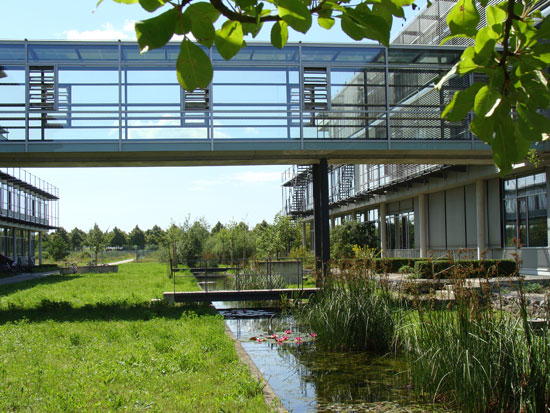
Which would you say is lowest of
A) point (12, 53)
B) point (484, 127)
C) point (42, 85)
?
point (484, 127)

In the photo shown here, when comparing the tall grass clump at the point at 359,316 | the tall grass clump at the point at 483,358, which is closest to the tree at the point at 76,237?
the tall grass clump at the point at 359,316

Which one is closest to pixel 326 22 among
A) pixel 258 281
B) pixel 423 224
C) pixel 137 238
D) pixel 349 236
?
pixel 258 281

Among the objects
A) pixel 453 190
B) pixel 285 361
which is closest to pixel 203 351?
pixel 285 361

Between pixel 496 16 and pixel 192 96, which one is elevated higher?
pixel 192 96

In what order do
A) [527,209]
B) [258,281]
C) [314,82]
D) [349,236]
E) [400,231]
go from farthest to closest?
[349,236] → [400,231] → [527,209] → [258,281] → [314,82]

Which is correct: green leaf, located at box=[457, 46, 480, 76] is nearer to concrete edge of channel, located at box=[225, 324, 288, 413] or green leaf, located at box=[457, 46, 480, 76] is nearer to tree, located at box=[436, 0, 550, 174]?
tree, located at box=[436, 0, 550, 174]

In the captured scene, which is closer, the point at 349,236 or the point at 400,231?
the point at 400,231

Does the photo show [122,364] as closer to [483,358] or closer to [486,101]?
[483,358]

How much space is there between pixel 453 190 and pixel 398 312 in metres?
19.1

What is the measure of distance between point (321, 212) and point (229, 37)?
44.5ft

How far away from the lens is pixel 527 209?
2048 centimetres

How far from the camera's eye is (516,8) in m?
2.12

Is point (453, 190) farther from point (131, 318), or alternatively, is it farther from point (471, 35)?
point (471, 35)

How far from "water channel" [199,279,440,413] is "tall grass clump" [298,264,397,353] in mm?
230
